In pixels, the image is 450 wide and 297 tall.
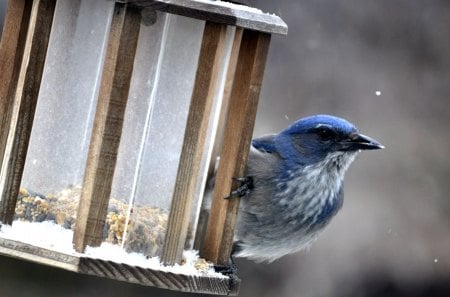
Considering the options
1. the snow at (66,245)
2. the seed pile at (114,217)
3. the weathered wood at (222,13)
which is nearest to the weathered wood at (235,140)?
the weathered wood at (222,13)

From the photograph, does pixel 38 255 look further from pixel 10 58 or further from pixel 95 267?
pixel 10 58

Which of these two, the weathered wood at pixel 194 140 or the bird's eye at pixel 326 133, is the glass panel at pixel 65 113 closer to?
the weathered wood at pixel 194 140

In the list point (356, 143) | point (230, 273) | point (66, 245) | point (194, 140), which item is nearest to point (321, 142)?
point (356, 143)

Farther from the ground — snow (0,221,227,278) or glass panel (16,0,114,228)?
glass panel (16,0,114,228)

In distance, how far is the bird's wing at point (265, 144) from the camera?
7379 mm

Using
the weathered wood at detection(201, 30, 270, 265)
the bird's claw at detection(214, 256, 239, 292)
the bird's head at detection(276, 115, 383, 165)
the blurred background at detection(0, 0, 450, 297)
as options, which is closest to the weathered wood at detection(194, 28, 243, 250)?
the weathered wood at detection(201, 30, 270, 265)

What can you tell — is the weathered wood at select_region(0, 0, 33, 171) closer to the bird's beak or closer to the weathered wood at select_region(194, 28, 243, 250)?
the weathered wood at select_region(194, 28, 243, 250)

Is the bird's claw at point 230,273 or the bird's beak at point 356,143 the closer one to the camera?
the bird's claw at point 230,273

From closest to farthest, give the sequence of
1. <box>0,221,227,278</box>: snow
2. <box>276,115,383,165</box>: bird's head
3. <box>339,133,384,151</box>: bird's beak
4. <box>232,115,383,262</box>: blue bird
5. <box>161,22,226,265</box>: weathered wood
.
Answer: <box>0,221,227,278</box>: snow, <box>161,22,226,265</box>: weathered wood, <box>232,115,383,262</box>: blue bird, <box>339,133,384,151</box>: bird's beak, <box>276,115,383,165</box>: bird's head

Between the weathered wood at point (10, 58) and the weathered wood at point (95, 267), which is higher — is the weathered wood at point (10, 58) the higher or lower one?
the higher one

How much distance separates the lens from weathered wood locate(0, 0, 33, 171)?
633 cm

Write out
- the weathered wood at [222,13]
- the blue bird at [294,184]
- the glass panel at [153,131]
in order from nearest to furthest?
the weathered wood at [222,13] < the glass panel at [153,131] < the blue bird at [294,184]

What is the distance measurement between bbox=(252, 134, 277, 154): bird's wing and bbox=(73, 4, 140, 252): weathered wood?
1.53 metres

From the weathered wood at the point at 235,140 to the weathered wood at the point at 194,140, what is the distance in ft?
0.93
